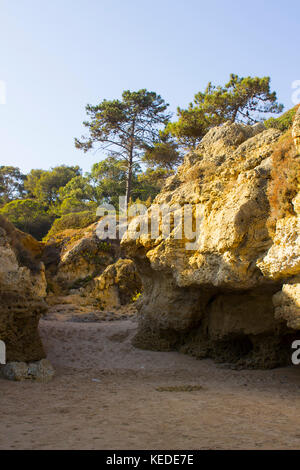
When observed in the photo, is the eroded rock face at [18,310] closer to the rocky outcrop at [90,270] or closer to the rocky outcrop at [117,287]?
the rocky outcrop at [90,270]

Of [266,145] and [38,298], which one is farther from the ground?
[266,145]

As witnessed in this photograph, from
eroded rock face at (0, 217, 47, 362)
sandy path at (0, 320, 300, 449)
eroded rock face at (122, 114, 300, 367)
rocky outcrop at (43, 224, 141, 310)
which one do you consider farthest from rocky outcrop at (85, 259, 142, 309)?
eroded rock face at (0, 217, 47, 362)

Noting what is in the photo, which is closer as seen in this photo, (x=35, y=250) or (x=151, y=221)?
(x=151, y=221)

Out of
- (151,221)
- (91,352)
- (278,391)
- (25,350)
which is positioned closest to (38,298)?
(25,350)

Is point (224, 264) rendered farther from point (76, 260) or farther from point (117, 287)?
point (76, 260)

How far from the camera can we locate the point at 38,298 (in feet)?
35.2

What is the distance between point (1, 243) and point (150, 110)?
62.9 ft

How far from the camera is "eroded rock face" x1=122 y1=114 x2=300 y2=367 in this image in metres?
9.68

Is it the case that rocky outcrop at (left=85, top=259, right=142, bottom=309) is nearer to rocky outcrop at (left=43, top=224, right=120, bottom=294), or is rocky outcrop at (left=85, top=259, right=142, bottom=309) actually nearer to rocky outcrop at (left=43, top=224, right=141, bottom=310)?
rocky outcrop at (left=43, top=224, right=141, bottom=310)

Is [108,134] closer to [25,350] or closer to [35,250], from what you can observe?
[35,250]

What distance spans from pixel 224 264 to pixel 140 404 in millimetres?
4047

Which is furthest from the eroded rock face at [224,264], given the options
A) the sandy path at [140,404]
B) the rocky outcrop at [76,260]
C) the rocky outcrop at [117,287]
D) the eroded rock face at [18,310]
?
the rocky outcrop at [76,260]

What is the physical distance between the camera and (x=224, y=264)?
10164 mm

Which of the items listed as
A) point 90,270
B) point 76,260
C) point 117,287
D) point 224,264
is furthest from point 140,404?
point 76,260
